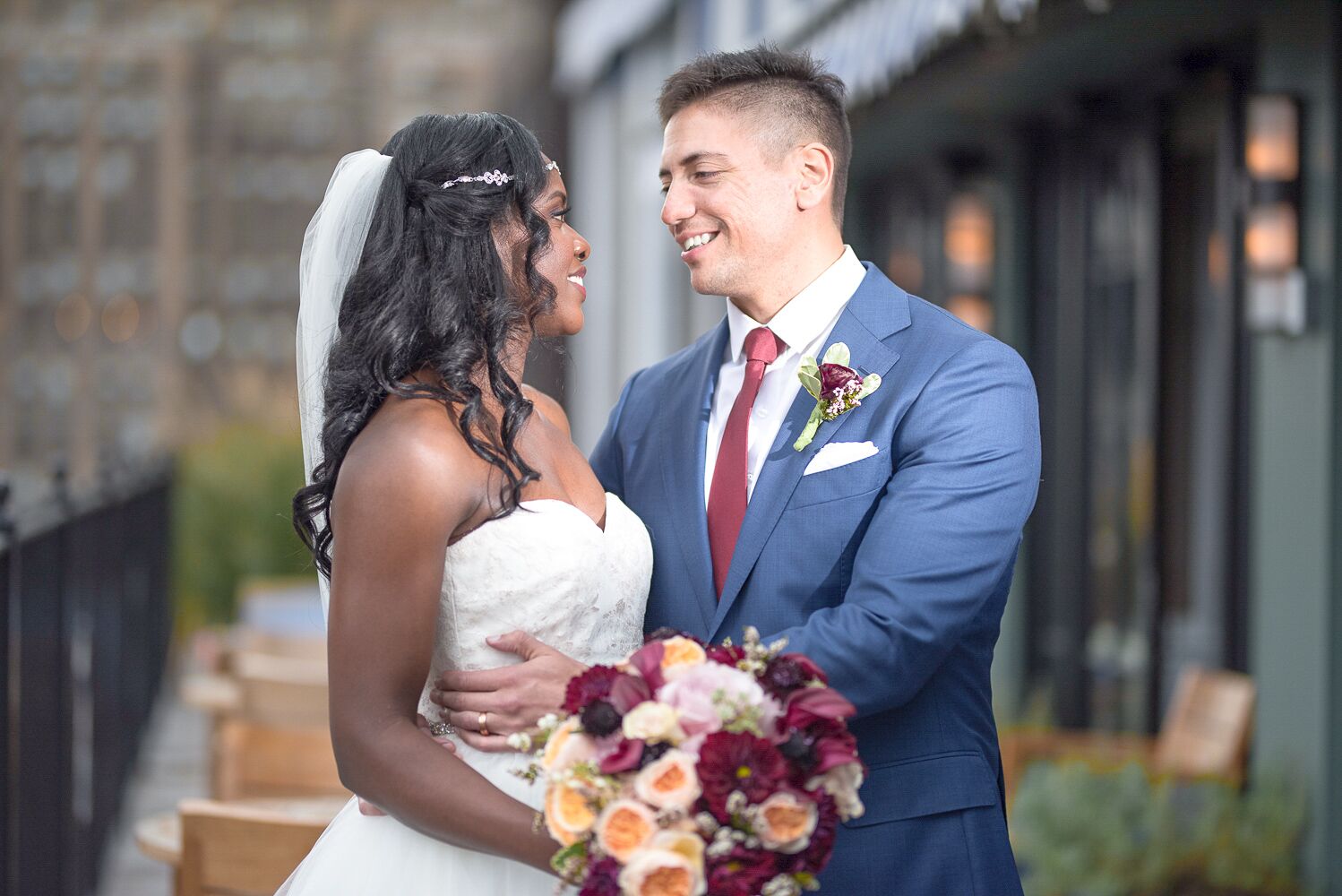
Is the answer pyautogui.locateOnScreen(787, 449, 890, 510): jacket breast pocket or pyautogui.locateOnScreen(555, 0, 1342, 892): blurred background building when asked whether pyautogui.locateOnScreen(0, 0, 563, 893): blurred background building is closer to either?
pyautogui.locateOnScreen(555, 0, 1342, 892): blurred background building

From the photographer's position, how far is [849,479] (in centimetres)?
273

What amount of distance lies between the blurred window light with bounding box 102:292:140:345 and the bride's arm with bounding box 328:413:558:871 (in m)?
54.8

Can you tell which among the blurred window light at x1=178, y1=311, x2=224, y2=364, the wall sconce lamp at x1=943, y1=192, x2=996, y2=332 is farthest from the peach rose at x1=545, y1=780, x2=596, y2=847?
the blurred window light at x1=178, y1=311, x2=224, y2=364

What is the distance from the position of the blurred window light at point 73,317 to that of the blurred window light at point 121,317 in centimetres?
138

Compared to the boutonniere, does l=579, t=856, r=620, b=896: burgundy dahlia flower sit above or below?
below

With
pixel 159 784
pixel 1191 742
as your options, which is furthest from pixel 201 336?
pixel 1191 742

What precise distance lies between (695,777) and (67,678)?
352 cm

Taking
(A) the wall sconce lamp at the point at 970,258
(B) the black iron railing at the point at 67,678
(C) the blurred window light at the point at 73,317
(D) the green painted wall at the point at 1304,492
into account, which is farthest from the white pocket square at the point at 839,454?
(C) the blurred window light at the point at 73,317

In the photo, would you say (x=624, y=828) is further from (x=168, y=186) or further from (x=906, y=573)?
(x=168, y=186)

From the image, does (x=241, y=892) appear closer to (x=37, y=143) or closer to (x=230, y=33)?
(x=230, y=33)

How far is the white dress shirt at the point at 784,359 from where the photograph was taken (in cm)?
298

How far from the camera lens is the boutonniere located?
9.16 ft

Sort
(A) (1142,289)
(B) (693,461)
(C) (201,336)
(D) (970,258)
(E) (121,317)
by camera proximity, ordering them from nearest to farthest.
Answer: (B) (693,461)
(A) (1142,289)
(D) (970,258)
(C) (201,336)
(E) (121,317)

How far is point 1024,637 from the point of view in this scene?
8.79 m
